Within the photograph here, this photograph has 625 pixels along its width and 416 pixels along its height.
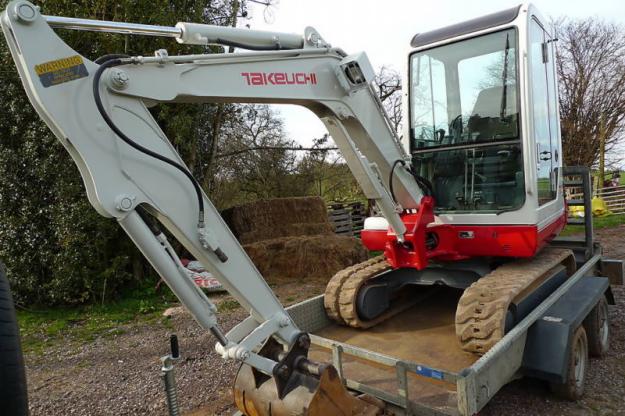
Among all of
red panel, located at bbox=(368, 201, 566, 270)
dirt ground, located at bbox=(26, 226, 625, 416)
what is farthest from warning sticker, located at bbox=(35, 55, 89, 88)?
dirt ground, located at bbox=(26, 226, 625, 416)

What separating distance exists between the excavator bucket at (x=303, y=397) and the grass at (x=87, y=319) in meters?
4.23

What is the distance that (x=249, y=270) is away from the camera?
2752mm

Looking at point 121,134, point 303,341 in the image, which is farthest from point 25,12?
point 303,341

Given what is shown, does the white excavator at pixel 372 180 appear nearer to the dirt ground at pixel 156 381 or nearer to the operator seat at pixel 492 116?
the operator seat at pixel 492 116

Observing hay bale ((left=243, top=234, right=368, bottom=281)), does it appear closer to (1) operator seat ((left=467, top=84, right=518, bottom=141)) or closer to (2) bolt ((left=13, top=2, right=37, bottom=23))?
(1) operator seat ((left=467, top=84, right=518, bottom=141))

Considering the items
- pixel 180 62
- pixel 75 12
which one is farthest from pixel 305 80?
pixel 75 12

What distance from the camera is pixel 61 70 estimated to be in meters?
2.21

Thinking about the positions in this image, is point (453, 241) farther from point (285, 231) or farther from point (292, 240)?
point (285, 231)

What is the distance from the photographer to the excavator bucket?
2.53 metres

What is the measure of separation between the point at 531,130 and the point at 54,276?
7335mm

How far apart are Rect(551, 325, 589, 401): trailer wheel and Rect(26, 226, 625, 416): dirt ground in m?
0.10

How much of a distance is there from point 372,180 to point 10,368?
264 centimetres

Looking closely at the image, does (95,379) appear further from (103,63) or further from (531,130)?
(531,130)

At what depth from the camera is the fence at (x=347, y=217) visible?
13320mm
